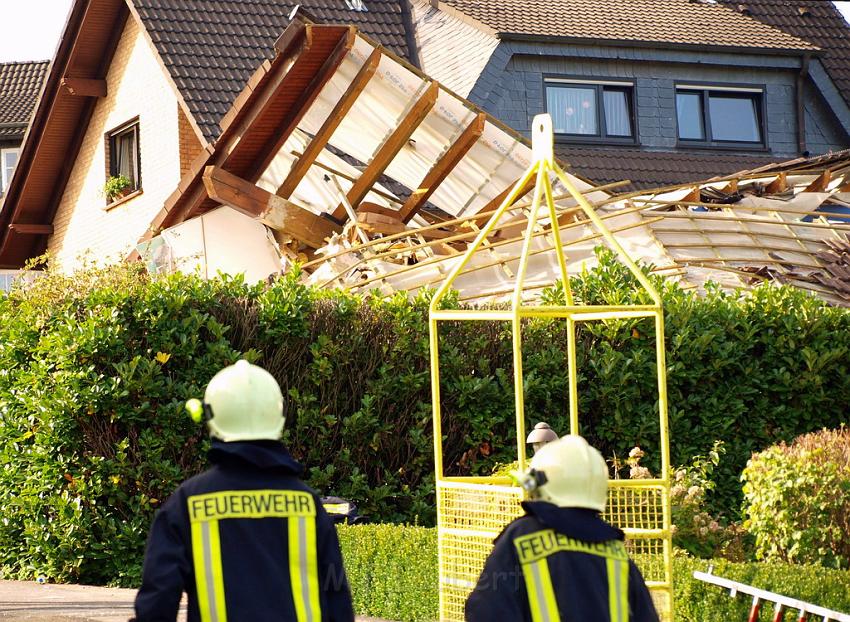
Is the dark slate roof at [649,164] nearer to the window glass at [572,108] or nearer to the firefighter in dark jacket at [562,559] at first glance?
the window glass at [572,108]

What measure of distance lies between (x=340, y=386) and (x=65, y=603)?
322 cm

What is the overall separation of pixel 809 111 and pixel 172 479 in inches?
638

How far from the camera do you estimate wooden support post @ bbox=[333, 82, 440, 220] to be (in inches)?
623

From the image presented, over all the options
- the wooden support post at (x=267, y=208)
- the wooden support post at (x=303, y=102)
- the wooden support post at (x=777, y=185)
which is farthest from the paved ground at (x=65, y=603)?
the wooden support post at (x=777, y=185)

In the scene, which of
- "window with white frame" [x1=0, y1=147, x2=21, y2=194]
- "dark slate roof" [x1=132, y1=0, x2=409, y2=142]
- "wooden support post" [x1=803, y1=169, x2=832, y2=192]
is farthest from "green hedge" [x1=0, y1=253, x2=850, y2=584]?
"window with white frame" [x1=0, y1=147, x2=21, y2=194]

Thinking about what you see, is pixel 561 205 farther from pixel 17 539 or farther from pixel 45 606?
pixel 45 606

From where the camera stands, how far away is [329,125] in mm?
16094

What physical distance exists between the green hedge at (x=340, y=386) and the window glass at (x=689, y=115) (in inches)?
Answer: 442

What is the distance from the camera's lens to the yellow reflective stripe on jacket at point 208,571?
157 inches

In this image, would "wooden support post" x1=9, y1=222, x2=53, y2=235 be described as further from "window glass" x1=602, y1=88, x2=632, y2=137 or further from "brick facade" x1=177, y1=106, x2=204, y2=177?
"window glass" x1=602, y1=88, x2=632, y2=137

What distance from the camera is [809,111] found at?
2359 cm

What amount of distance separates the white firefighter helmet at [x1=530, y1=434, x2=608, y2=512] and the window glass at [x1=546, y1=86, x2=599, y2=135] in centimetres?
1840

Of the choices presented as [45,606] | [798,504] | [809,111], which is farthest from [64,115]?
[798,504]

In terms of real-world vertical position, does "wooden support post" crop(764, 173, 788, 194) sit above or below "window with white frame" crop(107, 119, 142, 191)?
below
